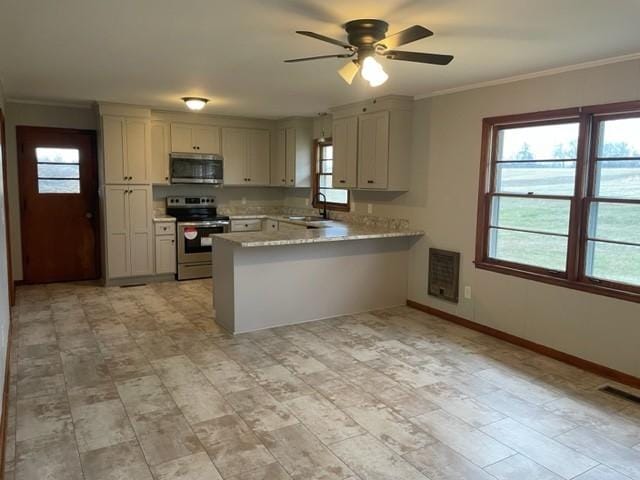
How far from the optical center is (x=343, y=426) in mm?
2861

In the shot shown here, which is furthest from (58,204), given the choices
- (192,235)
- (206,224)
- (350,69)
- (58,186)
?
(350,69)

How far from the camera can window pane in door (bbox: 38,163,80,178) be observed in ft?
20.4

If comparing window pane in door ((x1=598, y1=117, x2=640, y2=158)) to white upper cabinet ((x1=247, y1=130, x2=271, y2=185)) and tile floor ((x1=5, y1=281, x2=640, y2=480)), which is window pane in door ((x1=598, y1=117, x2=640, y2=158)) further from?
white upper cabinet ((x1=247, y1=130, x2=271, y2=185))

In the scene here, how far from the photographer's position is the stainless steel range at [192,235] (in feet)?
21.8

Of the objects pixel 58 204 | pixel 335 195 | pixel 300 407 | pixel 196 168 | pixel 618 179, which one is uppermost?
pixel 196 168

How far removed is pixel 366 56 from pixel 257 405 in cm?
229

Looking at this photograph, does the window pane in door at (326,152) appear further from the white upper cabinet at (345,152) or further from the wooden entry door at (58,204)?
the wooden entry door at (58,204)

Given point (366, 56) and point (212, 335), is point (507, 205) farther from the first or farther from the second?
point (212, 335)

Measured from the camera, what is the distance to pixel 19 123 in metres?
5.97

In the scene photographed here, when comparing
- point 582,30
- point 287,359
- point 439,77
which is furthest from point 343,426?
point 439,77

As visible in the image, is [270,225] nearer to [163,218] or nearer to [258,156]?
[258,156]

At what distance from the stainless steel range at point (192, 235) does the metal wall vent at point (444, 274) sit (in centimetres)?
307

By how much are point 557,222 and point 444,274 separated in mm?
1344

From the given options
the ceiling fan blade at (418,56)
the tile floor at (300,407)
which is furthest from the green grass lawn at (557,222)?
the ceiling fan blade at (418,56)
